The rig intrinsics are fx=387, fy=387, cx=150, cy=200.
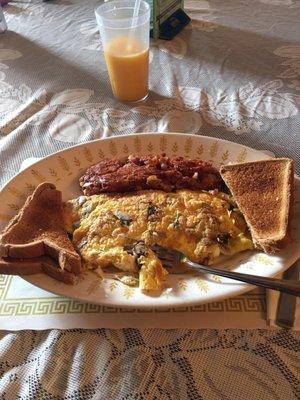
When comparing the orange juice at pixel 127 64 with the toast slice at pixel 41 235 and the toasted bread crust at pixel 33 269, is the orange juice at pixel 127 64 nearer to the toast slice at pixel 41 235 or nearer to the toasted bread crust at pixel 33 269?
the toast slice at pixel 41 235

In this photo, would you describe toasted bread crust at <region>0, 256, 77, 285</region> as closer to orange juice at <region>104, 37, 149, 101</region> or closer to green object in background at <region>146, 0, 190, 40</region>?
orange juice at <region>104, 37, 149, 101</region>

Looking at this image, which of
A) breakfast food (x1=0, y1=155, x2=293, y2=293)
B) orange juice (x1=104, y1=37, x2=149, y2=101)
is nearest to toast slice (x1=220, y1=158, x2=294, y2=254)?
breakfast food (x1=0, y1=155, x2=293, y2=293)

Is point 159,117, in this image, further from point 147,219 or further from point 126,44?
point 147,219

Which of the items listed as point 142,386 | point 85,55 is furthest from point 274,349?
point 85,55

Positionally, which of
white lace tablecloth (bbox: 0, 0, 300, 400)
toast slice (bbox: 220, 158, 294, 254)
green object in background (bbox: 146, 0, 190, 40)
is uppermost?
green object in background (bbox: 146, 0, 190, 40)

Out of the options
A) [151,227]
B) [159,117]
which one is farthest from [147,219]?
[159,117]

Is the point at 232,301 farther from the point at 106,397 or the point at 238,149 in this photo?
the point at 238,149
